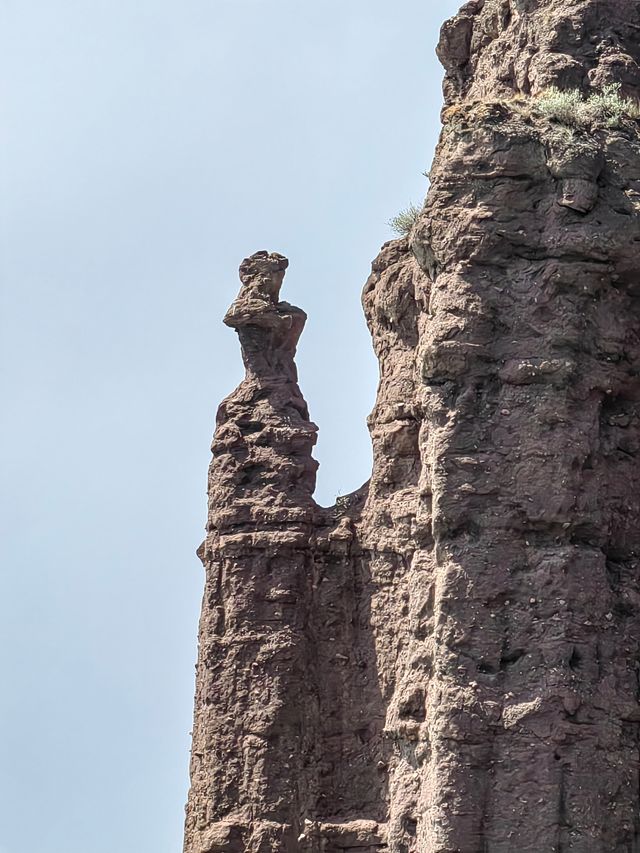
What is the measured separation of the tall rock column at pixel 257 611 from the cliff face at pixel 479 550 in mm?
42

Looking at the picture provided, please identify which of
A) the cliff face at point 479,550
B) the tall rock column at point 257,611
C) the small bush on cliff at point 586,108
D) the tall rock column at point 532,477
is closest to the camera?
the tall rock column at point 532,477

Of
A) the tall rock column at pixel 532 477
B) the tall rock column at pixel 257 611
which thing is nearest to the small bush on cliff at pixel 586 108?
the tall rock column at pixel 532 477

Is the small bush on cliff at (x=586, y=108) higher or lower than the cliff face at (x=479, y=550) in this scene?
higher

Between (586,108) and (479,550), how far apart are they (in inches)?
229

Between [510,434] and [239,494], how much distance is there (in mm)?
7383

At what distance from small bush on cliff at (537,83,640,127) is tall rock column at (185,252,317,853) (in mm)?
6870

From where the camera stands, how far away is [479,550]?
30.0 metres

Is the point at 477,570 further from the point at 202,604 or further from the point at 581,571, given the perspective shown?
the point at 202,604

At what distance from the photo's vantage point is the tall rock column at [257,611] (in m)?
35.3

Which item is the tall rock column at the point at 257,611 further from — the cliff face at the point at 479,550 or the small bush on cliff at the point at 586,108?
the small bush on cliff at the point at 586,108

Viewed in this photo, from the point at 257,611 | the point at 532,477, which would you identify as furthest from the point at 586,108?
the point at 257,611

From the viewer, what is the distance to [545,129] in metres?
31.4

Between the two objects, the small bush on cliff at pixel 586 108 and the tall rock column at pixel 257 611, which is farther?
the tall rock column at pixel 257 611

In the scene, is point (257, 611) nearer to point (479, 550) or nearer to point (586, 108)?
point (479, 550)
